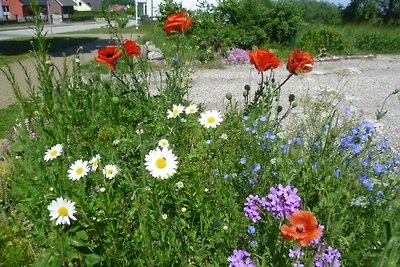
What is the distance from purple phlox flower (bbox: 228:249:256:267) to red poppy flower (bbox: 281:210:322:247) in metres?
0.45

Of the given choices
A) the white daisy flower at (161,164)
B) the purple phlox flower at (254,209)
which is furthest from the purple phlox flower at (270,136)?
the white daisy flower at (161,164)

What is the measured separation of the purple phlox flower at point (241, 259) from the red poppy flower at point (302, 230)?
45 centimetres

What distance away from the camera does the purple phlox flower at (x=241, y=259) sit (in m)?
1.50

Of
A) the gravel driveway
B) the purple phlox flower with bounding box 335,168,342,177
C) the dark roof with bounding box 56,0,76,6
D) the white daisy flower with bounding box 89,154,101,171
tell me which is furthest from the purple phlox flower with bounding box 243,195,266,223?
the dark roof with bounding box 56,0,76,6

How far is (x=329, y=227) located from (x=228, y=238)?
0.48m

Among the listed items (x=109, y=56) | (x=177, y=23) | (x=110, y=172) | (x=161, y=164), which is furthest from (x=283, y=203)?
(x=177, y=23)

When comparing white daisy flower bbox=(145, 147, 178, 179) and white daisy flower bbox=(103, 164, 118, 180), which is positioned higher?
white daisy flower bbox=(145, 147, 178, 179)

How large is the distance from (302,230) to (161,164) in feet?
1.99

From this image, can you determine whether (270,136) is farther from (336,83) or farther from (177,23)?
(336,83)

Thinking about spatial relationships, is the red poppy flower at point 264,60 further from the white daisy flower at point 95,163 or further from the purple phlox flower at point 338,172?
the white daisy flower at point 95,163

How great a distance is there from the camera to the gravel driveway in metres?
6.69

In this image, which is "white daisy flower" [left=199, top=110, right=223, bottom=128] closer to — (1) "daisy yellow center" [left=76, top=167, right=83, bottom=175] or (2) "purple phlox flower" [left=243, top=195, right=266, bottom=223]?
(2) "purple phlox flower" [left=243, top=195, right=266, bottom=223]

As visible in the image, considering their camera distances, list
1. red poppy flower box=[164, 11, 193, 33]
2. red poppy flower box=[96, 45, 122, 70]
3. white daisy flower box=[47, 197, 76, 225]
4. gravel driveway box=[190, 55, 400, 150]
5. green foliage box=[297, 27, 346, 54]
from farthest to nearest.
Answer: green foliage box=[297, 27, 346, 54]
gravel driveway box=[190, 55, 400, 150]
red poppy flower box=[164, 11, 193, 33]
red poppy flower box=[96, 45, 122, 70]
white daisy flower box=[47, 197, 76, 225]

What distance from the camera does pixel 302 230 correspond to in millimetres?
1096
